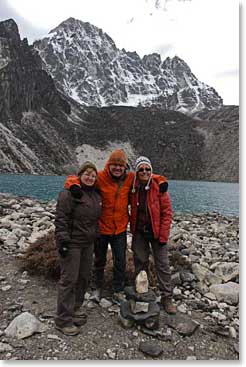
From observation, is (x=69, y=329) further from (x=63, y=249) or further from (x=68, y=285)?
(x=63, y=249)

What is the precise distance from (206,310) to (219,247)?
5852mm

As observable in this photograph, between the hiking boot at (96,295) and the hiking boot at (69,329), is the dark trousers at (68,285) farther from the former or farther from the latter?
the hiking boot at (96,295)

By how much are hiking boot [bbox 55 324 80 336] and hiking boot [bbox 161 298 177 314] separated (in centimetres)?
159

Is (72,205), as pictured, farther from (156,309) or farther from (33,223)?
(33,223)

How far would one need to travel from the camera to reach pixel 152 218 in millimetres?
5574

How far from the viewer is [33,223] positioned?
11.9 m

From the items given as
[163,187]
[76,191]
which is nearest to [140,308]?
[163,187]

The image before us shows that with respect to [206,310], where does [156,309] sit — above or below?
above

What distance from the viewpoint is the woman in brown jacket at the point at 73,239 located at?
4.88 meters

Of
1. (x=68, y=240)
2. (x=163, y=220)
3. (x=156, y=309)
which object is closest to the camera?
(x=68, y=240)

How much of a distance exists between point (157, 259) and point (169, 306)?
799 millimetres

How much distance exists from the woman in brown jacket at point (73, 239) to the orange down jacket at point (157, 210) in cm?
74

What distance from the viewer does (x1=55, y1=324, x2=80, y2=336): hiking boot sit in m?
4.84

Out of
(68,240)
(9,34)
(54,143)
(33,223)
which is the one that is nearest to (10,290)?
(68,240)
